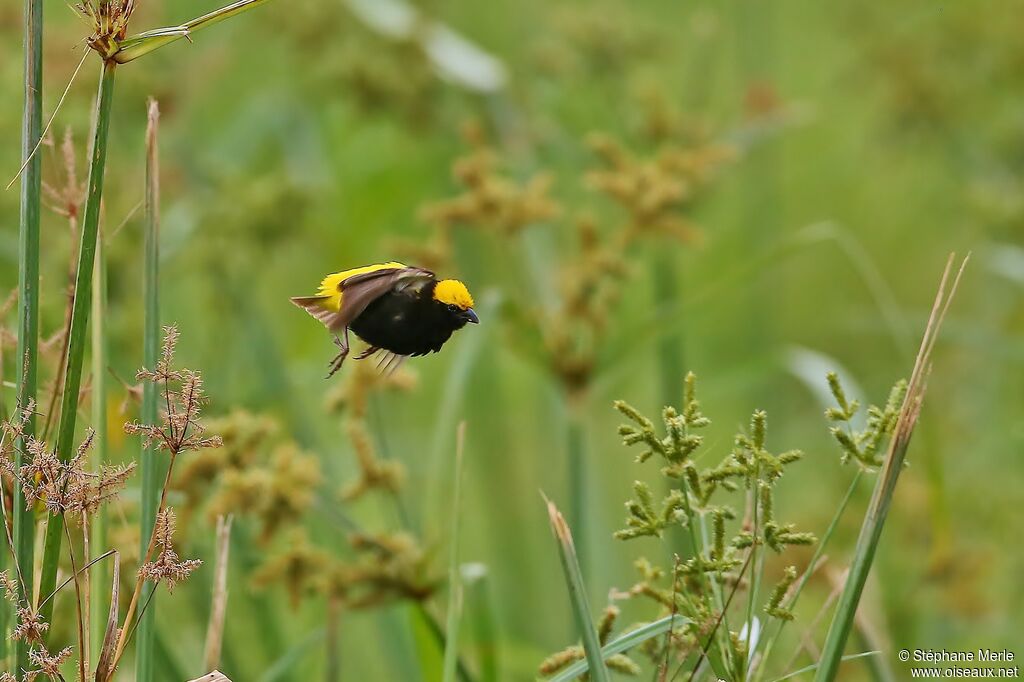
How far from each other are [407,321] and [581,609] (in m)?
0.26

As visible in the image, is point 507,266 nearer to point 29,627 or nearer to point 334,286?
point 334,286

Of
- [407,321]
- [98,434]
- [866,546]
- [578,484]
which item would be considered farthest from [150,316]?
[578,484]

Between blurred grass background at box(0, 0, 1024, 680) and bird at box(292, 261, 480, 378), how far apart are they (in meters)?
0.57

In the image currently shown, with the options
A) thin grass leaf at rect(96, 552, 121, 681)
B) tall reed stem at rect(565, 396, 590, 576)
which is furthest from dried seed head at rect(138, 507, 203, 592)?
tall reed stem at rect(565, 396, 590, 576)

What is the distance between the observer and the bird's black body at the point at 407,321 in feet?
3.15

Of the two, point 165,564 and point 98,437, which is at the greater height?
point 98,437

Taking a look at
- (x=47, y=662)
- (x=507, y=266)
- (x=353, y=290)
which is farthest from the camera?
(x=507, y=266)

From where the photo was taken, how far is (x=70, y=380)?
81 centimetres

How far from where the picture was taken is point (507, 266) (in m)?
2.33

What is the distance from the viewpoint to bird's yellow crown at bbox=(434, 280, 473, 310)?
3.28 feet

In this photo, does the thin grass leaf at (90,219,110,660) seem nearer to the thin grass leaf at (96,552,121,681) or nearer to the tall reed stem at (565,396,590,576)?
the thin grass leaf at (96,552,121,681)

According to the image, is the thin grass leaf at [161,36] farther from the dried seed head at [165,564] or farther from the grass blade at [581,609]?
the grass blade at [581,609]

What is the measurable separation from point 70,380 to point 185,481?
2.04 feet

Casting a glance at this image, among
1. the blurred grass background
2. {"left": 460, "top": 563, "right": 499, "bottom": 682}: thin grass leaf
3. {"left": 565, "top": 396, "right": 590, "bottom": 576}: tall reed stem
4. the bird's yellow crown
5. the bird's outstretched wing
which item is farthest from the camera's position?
the blurred grass background
